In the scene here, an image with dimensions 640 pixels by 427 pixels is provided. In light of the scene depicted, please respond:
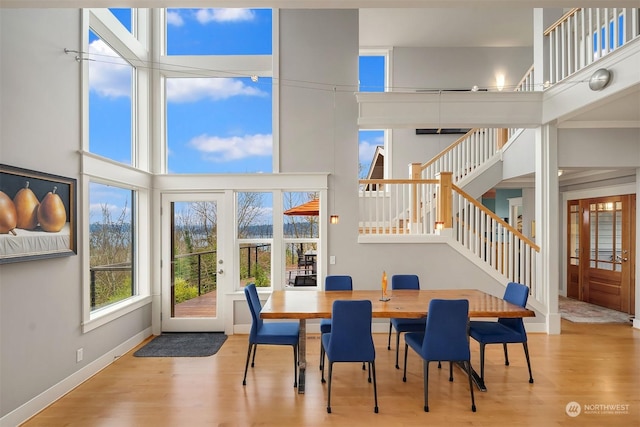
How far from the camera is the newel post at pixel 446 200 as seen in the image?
5043 mm

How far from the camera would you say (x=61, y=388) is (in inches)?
127

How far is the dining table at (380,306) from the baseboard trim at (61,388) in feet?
6.49

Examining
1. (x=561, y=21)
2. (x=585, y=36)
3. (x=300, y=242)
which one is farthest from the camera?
(x=300, y=242)

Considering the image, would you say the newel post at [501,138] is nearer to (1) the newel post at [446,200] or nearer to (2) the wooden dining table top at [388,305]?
(1) the newel post at [446,200]

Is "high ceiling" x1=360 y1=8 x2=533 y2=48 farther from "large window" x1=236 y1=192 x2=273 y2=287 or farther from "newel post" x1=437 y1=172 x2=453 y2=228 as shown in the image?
"large window" x1=236 y1=192 x2=273 y2=287

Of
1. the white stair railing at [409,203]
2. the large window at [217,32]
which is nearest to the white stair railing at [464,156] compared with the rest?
the white stair railing at [409,203]

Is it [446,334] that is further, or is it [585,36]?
[585,36]

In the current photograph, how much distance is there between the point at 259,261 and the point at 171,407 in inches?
95.5

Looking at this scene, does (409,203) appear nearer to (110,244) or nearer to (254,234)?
(254,234)

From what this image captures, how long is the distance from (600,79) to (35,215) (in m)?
5.73

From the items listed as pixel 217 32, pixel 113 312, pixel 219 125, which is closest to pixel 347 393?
pixel 113 312

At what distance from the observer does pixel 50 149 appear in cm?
313

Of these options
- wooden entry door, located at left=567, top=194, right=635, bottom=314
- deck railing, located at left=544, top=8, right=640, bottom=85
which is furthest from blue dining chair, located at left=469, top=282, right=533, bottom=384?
wooden entry door, located at left=567, top=194, right=635, bottom=314

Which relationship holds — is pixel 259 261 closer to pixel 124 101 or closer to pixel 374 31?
pixel 124 101
